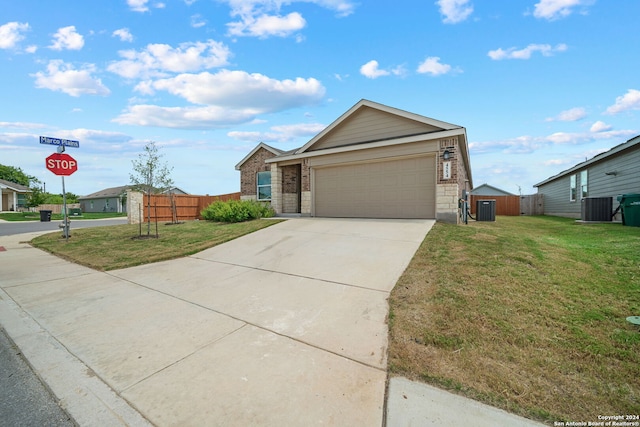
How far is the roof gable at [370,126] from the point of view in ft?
35.7

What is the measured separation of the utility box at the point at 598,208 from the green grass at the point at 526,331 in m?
8.83

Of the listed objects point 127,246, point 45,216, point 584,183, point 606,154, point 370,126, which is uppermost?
point 370,126

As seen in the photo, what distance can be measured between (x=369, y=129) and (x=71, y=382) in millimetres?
11808

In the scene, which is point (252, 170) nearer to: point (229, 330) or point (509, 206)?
point (229, 330)

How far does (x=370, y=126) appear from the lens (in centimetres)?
1223

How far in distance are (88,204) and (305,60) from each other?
5548 cm

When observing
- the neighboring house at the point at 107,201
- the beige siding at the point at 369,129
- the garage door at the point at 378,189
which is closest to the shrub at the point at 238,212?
the garage door at the point at 378,189

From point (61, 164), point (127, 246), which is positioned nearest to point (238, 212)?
point (127, 246)

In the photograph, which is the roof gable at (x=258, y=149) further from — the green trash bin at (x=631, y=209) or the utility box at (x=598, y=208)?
the green trash bin at (x=631, y=209)

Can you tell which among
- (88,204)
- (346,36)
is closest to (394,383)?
(346,36)

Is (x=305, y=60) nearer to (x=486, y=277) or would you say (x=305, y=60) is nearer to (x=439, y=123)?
(x=439, y=123)

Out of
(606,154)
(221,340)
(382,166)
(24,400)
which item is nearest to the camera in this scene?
(24,400)

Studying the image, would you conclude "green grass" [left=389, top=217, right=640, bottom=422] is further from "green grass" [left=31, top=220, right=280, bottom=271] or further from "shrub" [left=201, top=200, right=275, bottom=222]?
"shrub" [left=201, top=200, right=275, bottom=222]

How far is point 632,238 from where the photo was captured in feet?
23.0
